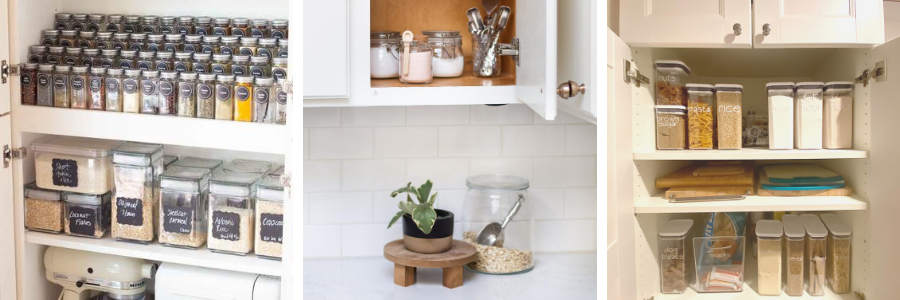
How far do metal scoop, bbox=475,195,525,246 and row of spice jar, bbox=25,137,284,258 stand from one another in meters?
0.76

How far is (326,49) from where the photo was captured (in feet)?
7.06

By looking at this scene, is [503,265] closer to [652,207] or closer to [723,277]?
[652,207]

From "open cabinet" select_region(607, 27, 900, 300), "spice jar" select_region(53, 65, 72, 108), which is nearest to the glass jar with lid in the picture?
"open cabinet" select_region(607, 27, 900, 300)

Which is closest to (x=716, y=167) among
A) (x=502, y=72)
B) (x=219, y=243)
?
(x=502, y=72)

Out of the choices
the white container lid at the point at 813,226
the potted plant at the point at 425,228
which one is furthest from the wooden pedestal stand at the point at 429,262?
the white container lid at the point at 813,226

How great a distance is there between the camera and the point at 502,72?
8.39 feet

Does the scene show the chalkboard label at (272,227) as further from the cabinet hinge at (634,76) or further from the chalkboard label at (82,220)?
the cabinet hinge at (634,76)

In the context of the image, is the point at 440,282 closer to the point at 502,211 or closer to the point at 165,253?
the point at 502,211

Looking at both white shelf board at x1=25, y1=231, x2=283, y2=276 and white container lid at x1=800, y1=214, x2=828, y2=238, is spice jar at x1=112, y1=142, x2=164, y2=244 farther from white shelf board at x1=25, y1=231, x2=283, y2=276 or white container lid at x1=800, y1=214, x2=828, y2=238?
white container lid at x1=800, y1=214, x2=828, y2=238

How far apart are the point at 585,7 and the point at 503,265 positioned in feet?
3.04

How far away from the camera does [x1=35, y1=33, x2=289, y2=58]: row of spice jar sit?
1.83 metres

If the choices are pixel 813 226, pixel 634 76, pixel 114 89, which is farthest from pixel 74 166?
pixel 813 226

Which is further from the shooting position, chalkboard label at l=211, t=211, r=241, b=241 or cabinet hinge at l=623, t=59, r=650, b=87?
cabinet hinge at l=623, t=59, r=650, b=87

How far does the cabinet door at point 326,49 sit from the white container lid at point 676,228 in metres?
1.07
